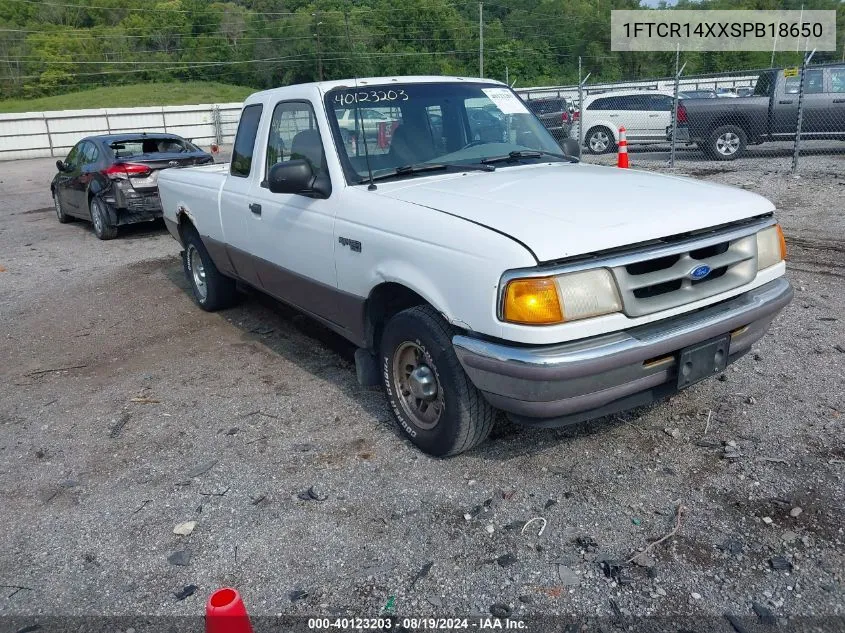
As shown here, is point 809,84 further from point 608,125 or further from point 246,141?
point 246,141

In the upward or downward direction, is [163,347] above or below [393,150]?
below

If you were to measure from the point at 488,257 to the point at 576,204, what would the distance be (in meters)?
0.62

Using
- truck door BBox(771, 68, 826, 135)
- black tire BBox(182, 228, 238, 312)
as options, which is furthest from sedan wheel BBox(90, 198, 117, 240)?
truck door BBox(771, 68, 826, 135)

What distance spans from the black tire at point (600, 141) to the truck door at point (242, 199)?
48.4ft

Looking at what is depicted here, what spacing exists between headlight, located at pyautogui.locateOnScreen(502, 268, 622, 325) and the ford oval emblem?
498 millimetres

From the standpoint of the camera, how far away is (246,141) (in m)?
5.45

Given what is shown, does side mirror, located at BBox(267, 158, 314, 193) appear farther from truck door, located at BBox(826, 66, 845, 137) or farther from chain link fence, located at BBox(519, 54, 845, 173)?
truck door, located at BBox(826, 66, 845, 137)

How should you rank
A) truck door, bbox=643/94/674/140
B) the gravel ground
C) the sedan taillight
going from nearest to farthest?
the gravel ground → the sedan taillight → truck door, bbox=643/94/674/140

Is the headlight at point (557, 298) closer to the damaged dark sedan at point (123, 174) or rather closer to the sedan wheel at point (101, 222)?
the damaged dark sedan at point (123, 174)

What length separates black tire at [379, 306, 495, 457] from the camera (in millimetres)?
3416

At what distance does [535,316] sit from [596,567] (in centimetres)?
105

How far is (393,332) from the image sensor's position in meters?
3.75

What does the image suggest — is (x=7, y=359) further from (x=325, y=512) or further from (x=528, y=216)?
(x=528, y=216)

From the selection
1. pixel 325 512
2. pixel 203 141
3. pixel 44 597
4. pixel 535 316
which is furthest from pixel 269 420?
pixel 203 141
